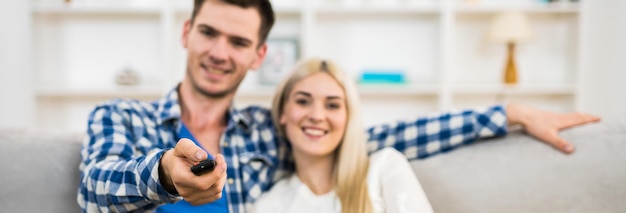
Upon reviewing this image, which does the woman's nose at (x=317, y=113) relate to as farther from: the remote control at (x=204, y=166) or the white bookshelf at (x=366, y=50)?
the white bookshelf at (x=366, y=50)

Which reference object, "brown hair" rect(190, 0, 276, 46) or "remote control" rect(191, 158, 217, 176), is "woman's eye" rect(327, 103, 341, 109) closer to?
"brown hair" rect(190, 0, 276, 46)

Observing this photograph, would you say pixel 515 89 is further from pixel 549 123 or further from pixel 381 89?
pixel 549 123

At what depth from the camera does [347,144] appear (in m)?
1.48

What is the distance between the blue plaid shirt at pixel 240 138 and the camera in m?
1.21

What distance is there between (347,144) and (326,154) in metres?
0.09

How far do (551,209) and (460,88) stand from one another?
2.31 meters

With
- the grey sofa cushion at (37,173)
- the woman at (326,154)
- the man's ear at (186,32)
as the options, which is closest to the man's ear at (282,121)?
the woman at (326,154)

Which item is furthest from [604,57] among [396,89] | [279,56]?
[279,56]

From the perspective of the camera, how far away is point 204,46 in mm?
1550

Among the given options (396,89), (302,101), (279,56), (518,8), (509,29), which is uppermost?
(518,8)

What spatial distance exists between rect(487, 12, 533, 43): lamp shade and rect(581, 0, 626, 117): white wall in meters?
0.43

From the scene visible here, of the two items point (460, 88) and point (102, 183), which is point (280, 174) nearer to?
point (102, 183)

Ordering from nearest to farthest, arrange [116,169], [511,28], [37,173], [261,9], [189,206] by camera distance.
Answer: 1. [116,169]
2. [37,173]
3. [189,206]
4. [261,9]
5. [511,28]

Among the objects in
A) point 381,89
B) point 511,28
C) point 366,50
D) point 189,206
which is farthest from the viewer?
point 366,50
